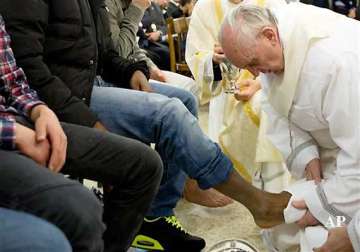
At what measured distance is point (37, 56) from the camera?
4.12ft

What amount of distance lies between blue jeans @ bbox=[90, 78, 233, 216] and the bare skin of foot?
3 centimetres

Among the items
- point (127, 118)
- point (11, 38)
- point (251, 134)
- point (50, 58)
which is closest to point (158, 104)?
point (127, 118)

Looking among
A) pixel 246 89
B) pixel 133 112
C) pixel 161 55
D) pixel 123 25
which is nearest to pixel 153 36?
pixel 161 55

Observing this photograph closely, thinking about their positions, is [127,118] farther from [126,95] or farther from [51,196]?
[51,196]

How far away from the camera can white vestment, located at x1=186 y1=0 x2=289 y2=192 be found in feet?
5.90

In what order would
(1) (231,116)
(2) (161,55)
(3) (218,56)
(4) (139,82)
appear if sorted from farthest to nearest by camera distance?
(2) (161,55)
(3) (218,56)
(1) (231,116)
(4) (139,82)

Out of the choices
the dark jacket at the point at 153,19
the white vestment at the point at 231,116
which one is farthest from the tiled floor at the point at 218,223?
the dark jacket at the point at 153,19

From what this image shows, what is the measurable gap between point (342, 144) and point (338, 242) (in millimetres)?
240

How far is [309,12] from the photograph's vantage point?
4.37ft

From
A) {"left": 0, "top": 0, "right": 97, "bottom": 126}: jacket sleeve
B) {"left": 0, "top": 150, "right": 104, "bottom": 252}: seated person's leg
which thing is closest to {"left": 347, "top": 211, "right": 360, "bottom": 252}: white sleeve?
{"left": 0, "top": 150, "right": 104, "bottom": 252}: seated person's leg

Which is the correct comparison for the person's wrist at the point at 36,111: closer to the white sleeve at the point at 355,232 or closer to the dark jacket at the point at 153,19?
the white sleeve at the point at 355,232

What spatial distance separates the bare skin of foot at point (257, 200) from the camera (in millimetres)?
1352

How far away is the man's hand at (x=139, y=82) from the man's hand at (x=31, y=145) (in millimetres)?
688

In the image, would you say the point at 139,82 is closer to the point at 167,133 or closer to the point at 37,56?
the point at 167,133
